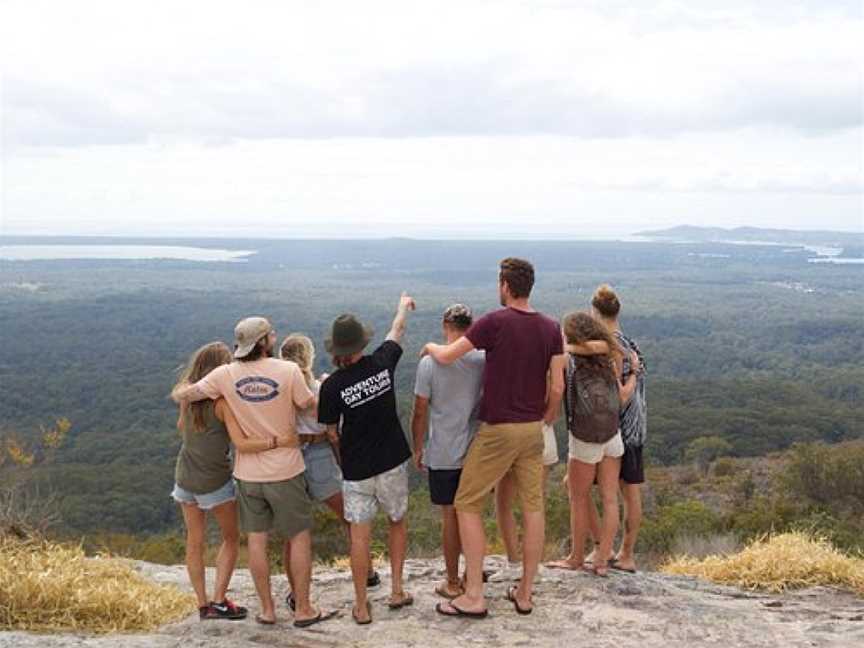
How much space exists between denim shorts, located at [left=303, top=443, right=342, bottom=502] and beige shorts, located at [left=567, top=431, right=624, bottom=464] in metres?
1.40

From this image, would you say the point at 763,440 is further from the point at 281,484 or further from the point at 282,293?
the point at 282,293

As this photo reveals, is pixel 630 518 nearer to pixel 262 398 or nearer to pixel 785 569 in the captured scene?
pixel 785 569

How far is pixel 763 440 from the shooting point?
157 feet

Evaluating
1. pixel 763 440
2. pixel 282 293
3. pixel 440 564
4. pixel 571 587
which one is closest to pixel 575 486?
pixel 571 587

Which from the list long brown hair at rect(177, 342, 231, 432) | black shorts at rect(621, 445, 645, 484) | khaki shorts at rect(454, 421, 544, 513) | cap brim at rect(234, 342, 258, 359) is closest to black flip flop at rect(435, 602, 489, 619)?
khaki shorts at rect(454, 421, 544, 513)

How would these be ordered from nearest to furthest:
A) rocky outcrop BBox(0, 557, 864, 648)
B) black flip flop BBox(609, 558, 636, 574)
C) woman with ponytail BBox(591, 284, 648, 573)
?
1. rocky outcrop BBox(0, 557, 864, 648)
2. woman with ponytail BBox(591, 284, 648, 573)
3. black flip flop BBox(609, 558, 636, 574)

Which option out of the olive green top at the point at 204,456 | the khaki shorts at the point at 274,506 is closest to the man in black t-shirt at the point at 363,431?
the khaki shorts at the point at 274,506

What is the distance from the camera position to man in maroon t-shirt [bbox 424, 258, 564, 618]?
4.48 m

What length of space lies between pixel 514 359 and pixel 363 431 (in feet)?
2.86

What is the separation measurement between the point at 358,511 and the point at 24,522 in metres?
2.75

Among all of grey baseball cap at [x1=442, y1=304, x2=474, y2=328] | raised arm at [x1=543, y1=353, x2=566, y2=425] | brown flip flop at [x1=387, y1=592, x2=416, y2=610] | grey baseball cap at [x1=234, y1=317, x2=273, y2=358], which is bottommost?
brown flip flop at [x1=387, y1=592, x2=416, y2=610]

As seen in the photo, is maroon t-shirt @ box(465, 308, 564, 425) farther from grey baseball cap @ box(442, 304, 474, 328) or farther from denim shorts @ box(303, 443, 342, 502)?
denim shorts @ box(303, 443, 342, 502)

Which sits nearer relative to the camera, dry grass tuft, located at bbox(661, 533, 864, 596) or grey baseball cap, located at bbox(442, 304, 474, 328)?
grey baseball cap, located at bbox(442, 304, 474, 328)

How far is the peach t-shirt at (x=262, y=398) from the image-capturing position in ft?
14.5
